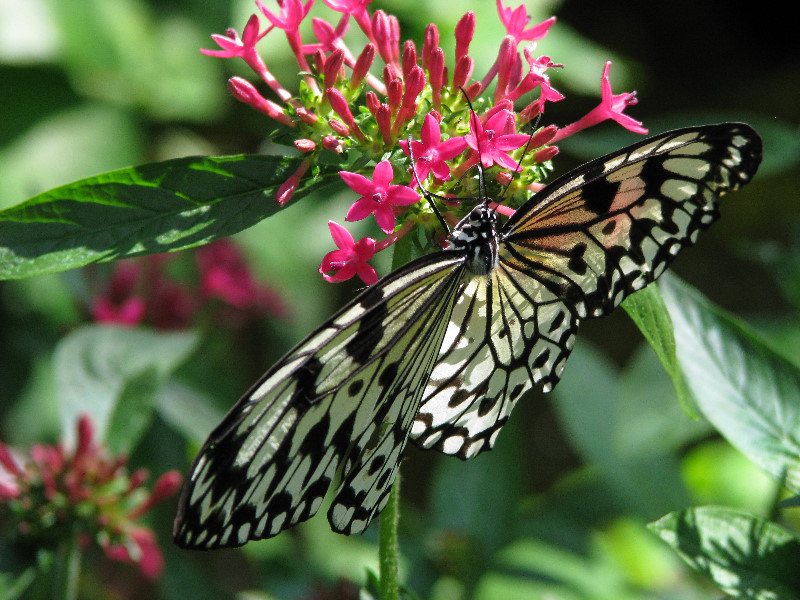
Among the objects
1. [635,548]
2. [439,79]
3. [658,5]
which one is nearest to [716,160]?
[439,79]

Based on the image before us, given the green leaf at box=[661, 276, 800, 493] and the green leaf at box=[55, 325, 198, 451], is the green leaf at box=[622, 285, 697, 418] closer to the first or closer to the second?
the green leaf at box=[661, 276, 800, 493]

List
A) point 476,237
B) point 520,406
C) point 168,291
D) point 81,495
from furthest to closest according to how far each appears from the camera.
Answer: point 520,406, point 168,291, point 81,495, point 476,237

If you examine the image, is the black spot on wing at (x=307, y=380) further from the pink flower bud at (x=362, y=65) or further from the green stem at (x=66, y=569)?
the green stem at (x=66, y=569)

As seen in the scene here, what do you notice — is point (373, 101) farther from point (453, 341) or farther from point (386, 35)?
point (453, 341)

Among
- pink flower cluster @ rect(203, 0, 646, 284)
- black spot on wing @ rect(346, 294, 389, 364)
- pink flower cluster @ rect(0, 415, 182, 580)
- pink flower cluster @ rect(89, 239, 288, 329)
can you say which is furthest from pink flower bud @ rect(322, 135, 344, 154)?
pink flower cluster @ rect(89, 239, 288, 329)

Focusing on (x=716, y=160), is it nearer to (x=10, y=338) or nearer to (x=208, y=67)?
(x=10, y=338)

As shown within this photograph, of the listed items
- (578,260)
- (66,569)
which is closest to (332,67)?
(578,260)
